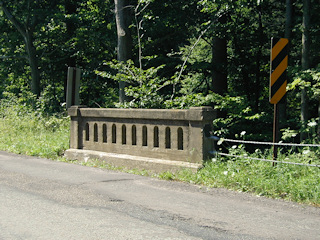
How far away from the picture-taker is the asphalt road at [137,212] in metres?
4.64

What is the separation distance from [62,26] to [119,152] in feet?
57.4

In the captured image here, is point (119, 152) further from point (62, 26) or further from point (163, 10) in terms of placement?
point (62, 26)

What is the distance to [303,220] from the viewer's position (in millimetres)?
5117

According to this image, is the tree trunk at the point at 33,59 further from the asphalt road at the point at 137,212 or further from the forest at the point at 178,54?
the asphalt road at the point at 137,212

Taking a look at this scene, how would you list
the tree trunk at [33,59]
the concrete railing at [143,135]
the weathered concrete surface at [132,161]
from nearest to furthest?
the concrete railing at [143,135], the weathered concrete surface at [132,161], the tree trunk at [33,59]

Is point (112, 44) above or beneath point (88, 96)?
above

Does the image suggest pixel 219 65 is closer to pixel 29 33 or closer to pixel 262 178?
pixel 262 178

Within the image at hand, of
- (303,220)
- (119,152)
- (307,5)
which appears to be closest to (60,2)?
(307,5)

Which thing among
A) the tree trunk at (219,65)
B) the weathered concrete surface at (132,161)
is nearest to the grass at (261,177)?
the weathered concrete surface at (132,161)

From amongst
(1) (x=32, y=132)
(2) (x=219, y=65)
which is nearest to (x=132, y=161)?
(1) (x=32, y=132)

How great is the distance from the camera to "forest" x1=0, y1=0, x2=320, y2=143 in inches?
501

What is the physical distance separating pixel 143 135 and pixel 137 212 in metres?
3.73

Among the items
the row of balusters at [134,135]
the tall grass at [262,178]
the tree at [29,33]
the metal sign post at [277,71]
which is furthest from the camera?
the tree at [29,33]

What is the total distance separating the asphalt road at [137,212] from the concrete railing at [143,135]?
98 cm
